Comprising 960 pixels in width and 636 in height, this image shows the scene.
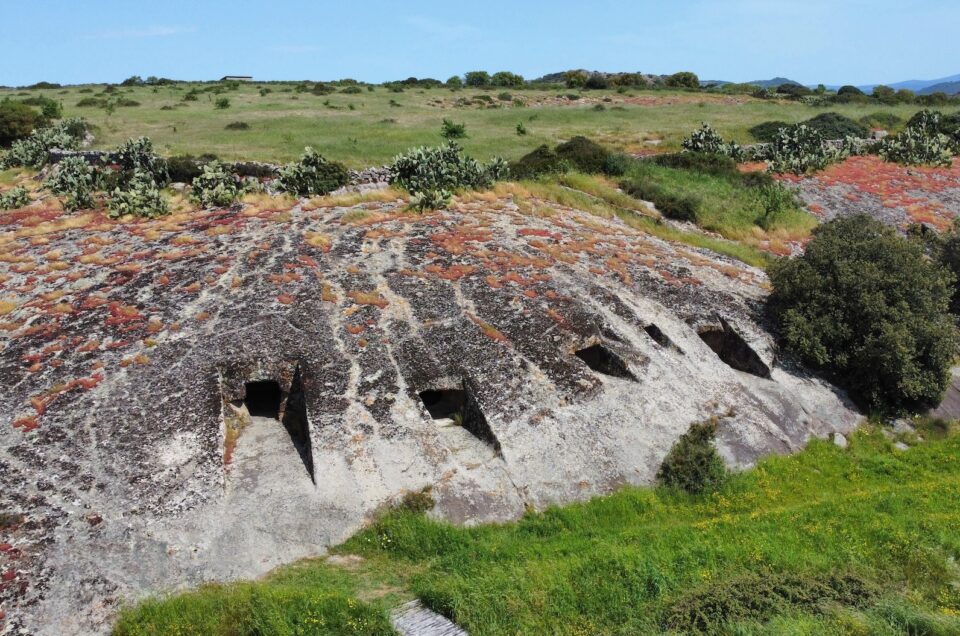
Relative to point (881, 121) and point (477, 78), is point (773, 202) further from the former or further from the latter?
point (477, 78)

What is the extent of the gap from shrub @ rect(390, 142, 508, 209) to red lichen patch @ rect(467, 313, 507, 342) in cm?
1339

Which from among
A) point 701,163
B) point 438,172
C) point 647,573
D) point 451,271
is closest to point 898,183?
point 701,163

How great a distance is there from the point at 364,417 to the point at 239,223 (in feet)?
45.4

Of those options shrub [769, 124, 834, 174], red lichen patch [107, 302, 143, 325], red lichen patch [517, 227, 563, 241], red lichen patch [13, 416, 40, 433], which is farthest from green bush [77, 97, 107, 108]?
shrub [769, 124, 834, 174]

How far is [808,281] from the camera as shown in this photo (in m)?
22.9

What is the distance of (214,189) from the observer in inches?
1214

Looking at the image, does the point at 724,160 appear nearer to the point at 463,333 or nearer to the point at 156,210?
the point at 463,333

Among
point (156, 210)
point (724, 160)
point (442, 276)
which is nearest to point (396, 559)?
point (442, 276)

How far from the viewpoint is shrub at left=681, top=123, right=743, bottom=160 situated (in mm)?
49938

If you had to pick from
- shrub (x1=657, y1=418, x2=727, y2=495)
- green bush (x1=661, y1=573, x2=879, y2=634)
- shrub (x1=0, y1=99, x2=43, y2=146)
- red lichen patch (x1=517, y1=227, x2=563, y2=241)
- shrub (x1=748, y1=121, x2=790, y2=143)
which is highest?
shrub (x1=0, y1=99, x2=43, y2=146)

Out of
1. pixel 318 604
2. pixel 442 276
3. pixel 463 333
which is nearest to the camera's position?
pixel 318 604

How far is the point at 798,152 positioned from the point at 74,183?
48.4m

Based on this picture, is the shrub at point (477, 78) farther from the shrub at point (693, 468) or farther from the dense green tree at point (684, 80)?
the shrub at point (693, 468)

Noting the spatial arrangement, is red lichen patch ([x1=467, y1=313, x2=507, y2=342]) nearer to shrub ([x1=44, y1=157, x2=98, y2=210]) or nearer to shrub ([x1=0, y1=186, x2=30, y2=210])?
shrub ([x1=44, y1=157, x2=98, y2=210])
